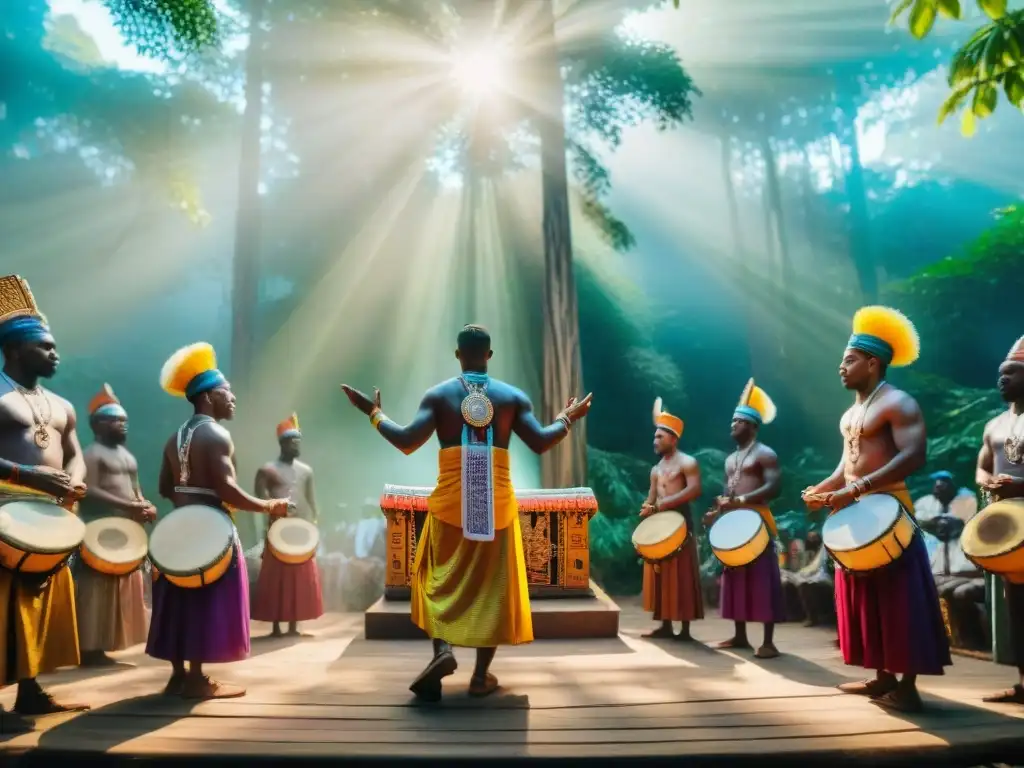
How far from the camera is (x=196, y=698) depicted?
11.6 feet

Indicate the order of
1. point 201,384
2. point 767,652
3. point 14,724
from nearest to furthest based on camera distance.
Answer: point 14,724 < point 201,384 < point 767,652

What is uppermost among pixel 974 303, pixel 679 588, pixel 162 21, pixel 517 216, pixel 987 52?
pixel 162 21

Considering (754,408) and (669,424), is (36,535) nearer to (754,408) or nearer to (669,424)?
(669,424)

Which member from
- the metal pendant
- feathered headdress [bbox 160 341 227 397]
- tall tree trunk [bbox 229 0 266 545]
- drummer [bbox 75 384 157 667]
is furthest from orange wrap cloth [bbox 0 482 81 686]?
tall tree trunk [bbox 229 0 266 545]

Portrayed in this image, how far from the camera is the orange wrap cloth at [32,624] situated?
318 cm

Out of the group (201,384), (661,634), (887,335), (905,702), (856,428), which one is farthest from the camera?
(661,634)

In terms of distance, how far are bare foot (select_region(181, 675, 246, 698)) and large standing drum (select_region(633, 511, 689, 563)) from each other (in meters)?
2.96

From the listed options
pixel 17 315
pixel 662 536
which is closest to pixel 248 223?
pixel 17 315

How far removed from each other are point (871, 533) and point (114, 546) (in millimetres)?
4689

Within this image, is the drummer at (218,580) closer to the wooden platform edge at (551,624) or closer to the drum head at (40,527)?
the drum head at (40,527)

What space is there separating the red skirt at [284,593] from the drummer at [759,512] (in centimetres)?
334

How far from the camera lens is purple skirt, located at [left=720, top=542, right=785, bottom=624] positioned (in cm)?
494

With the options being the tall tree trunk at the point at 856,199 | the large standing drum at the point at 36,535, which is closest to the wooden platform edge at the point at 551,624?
the large standing drum at the point at 36,535

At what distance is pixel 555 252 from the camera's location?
959 cm
